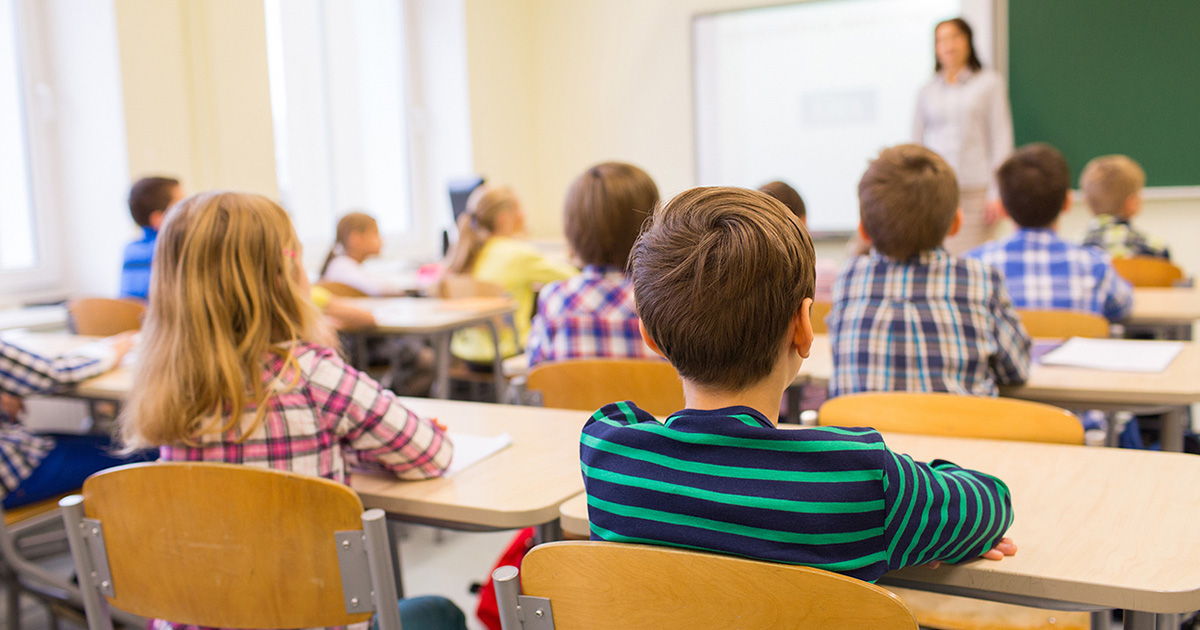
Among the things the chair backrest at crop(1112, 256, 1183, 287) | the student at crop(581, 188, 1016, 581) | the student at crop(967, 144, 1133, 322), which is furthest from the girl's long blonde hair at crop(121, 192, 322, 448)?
the chair backrest at crop(1112, 256, 1183, 287)

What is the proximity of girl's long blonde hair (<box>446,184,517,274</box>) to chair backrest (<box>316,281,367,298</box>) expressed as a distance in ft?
1.36

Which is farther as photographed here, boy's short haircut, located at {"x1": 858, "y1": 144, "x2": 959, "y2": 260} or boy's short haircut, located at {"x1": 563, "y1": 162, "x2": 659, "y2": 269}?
boy's short haircut, located at {"x1": 563, "y1": 162, "x2": 659, "y2": 269}

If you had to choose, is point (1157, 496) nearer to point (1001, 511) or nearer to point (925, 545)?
point (1001, 511)

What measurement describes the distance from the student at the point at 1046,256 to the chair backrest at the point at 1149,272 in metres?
0.80

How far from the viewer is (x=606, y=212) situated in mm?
2168

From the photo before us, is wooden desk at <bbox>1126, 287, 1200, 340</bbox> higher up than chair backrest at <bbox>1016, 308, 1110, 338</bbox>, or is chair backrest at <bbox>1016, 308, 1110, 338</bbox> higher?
chair backrest at <bbox>1016, 308, 1110, 338</bbox>

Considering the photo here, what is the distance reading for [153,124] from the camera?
12.8ft

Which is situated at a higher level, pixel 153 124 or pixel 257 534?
pixel 153 124

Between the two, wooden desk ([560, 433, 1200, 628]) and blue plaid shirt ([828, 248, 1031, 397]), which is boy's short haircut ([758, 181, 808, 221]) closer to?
blue plaid shirt ([828, 248, 1031, 397])

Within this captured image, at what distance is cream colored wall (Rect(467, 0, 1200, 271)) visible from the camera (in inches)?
240

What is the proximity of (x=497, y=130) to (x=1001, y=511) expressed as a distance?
18.4 feet

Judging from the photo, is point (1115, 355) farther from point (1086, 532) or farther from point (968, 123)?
point (968, 123)

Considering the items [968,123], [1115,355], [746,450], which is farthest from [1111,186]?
[746,450]

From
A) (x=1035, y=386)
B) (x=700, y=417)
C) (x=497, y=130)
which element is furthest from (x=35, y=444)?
(x=497, y=130)
